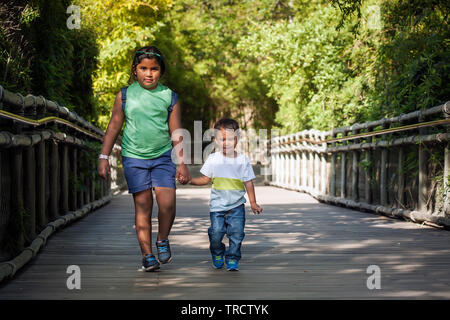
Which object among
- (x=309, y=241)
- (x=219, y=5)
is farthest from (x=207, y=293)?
(x=219, y=5)

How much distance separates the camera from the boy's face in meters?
5.22

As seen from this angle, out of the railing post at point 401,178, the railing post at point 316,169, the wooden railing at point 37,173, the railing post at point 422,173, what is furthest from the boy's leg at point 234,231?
the railing post at point 316,169

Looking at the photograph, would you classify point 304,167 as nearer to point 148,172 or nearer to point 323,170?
point 323,170

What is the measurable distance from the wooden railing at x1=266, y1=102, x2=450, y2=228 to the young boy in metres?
2.93

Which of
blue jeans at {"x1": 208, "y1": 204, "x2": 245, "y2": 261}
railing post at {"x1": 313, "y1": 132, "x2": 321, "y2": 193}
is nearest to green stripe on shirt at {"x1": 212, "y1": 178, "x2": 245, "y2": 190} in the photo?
blue jeans at {"x1": 208, "y1": 204, "x2": 245, "y2": 261}

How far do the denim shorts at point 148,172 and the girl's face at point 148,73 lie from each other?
1.64 ft

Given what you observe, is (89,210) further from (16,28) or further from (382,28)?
(382,28)

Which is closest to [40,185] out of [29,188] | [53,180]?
[29,188]

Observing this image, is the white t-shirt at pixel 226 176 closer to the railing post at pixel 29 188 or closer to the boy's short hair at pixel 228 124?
the boy's short hair at pixel 228 124

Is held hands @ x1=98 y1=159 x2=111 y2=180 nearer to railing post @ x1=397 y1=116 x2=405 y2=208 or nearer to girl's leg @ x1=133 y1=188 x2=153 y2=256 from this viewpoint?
girl's leg @ x1=133 y1=188 x2=153 y2=256

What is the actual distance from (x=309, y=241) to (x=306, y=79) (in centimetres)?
1404

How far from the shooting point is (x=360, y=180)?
1152 centimetres

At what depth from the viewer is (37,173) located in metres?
6.70

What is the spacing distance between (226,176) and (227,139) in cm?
28
